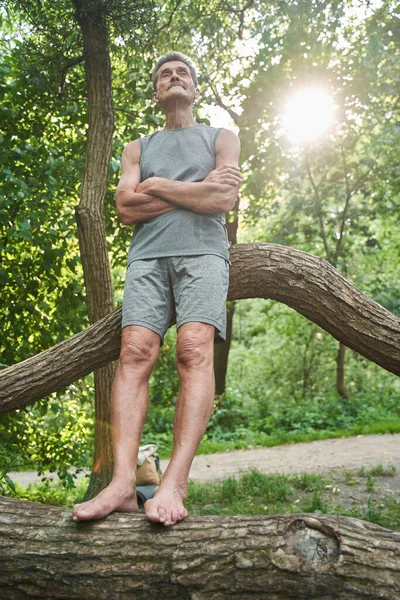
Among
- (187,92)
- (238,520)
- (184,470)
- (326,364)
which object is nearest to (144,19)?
(187,92)

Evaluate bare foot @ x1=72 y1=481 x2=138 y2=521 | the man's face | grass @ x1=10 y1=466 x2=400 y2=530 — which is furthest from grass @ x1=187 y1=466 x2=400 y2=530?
the man's face

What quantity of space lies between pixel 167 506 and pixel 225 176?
5.23 feet

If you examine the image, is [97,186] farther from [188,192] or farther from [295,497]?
[295,497]

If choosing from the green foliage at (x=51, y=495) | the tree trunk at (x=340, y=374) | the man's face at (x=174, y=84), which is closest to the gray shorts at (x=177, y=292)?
the man's face at (x=174, y=84)

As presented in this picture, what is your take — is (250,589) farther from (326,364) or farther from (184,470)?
(326,364)

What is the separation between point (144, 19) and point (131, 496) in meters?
3.59

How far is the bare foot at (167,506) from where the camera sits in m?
2.07

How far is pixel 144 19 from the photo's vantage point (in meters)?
4.49

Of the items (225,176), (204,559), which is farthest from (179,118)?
(204,559)

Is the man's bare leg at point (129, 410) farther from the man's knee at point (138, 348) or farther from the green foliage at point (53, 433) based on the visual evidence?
the green foliage at point (53, 433)

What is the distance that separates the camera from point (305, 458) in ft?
24.2

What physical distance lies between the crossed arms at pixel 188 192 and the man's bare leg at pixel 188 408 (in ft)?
2.15

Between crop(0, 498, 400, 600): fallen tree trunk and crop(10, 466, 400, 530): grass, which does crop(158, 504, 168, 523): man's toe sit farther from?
crop(10, 466, 400, 530): grass

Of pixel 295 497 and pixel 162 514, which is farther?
pixel 295 497
